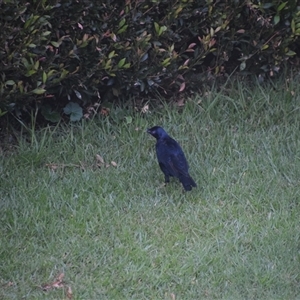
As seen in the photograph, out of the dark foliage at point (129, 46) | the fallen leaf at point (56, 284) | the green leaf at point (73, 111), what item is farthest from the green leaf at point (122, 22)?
the fallen leaf at point (56, 284)

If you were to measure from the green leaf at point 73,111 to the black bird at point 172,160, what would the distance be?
2.75 feet

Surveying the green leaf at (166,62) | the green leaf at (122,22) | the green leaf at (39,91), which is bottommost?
the green leaf at (39,91)

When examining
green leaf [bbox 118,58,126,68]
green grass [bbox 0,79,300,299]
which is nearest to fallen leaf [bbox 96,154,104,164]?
green grass [bbox 0,79,300,299]

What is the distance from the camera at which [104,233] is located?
5.42 metres

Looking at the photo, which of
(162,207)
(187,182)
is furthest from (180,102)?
(162,207)

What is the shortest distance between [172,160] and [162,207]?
39 centimetres

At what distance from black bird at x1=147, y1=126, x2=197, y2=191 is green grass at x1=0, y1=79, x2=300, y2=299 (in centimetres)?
17

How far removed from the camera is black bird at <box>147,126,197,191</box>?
572 centimetres

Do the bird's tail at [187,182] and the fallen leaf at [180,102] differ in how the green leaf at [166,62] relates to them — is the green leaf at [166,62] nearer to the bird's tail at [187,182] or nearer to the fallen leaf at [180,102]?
the fallen leaf at [180,102]

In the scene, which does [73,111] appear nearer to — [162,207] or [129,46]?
[129,46]

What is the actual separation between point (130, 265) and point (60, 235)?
63 centimetres

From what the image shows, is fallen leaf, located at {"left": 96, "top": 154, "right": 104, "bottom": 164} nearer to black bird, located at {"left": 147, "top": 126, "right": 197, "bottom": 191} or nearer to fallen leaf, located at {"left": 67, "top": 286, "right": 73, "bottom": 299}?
black bird, located at {"left": 147, "top": 126, "right": 197, "bottom": 191}

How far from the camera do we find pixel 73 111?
656 centimetres

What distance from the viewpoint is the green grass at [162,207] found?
16.2 feet
